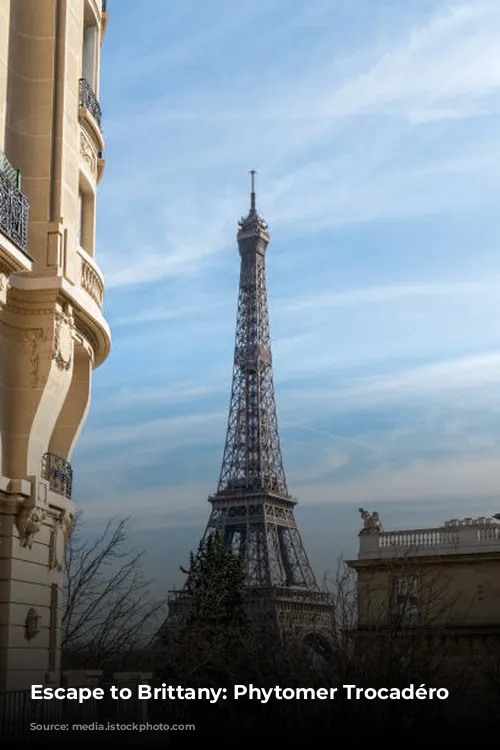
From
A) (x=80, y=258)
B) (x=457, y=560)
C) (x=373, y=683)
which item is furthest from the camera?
(x=457, y=560)

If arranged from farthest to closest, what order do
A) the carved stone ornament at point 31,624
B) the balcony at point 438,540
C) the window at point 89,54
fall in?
the balcony at point 438,540 → the window at point 89,54 → the carved stone ornament at point 31,624

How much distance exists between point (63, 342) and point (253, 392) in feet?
286

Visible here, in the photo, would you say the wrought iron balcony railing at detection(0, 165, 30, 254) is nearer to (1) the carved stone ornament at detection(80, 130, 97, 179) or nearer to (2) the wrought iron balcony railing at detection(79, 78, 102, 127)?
(1) the carved stone ornament at detection(80, 130, 97, 179)

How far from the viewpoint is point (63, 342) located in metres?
21.8

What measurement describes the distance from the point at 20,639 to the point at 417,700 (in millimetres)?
7387

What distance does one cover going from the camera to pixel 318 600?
90.6 m

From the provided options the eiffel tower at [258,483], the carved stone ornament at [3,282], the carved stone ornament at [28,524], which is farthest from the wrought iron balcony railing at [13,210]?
the eiffel tower at [258,483]

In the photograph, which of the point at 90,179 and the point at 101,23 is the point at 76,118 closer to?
the point at 90,179

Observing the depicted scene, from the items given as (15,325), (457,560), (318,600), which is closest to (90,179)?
(15,325)

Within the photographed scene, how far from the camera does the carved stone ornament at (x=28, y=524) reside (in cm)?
2042

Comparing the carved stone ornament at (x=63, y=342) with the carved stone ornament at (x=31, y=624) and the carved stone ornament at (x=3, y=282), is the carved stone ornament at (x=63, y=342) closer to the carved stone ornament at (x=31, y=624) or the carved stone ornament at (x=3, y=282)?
the carved stone ornament at (x=3, y=282)

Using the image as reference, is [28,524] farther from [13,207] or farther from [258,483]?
[258,483]

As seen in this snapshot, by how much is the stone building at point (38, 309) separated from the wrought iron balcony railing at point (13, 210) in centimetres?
3

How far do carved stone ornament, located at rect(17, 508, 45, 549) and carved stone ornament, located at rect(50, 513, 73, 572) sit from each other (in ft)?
4.04
